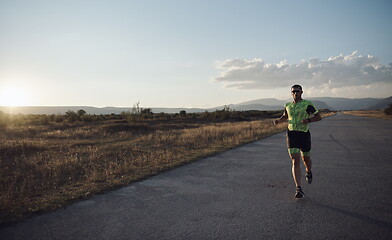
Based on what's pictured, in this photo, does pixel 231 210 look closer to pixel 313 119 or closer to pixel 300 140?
pixel 300 140

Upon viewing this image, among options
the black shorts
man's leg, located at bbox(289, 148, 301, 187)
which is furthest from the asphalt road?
the black shorts

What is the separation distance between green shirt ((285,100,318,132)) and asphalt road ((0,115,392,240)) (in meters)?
1.30

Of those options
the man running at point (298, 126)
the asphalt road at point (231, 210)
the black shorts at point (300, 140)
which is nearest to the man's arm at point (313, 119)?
the man running at point (298, 126)

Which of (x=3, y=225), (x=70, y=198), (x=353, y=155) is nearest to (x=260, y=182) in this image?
(x=70, y=198)

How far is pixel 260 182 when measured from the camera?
5.61 metres

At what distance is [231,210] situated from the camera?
13.1ft

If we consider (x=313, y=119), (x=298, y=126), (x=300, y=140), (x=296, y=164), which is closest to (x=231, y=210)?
(x=296, y=164)

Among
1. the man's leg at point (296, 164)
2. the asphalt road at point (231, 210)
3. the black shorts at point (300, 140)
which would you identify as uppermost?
the black shorts at point (300, 140)

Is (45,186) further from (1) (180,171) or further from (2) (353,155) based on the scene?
(2) (353,155)

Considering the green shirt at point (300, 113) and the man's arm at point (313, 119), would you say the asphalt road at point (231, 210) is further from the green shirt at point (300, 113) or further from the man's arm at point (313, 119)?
the man's arm at point (313, 119)

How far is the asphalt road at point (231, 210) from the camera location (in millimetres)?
3267

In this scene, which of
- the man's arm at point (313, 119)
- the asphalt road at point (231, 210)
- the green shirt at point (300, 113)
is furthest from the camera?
the green shirt at point (300, 113)

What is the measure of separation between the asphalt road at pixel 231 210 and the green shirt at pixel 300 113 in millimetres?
1300

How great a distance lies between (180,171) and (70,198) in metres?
2.95
